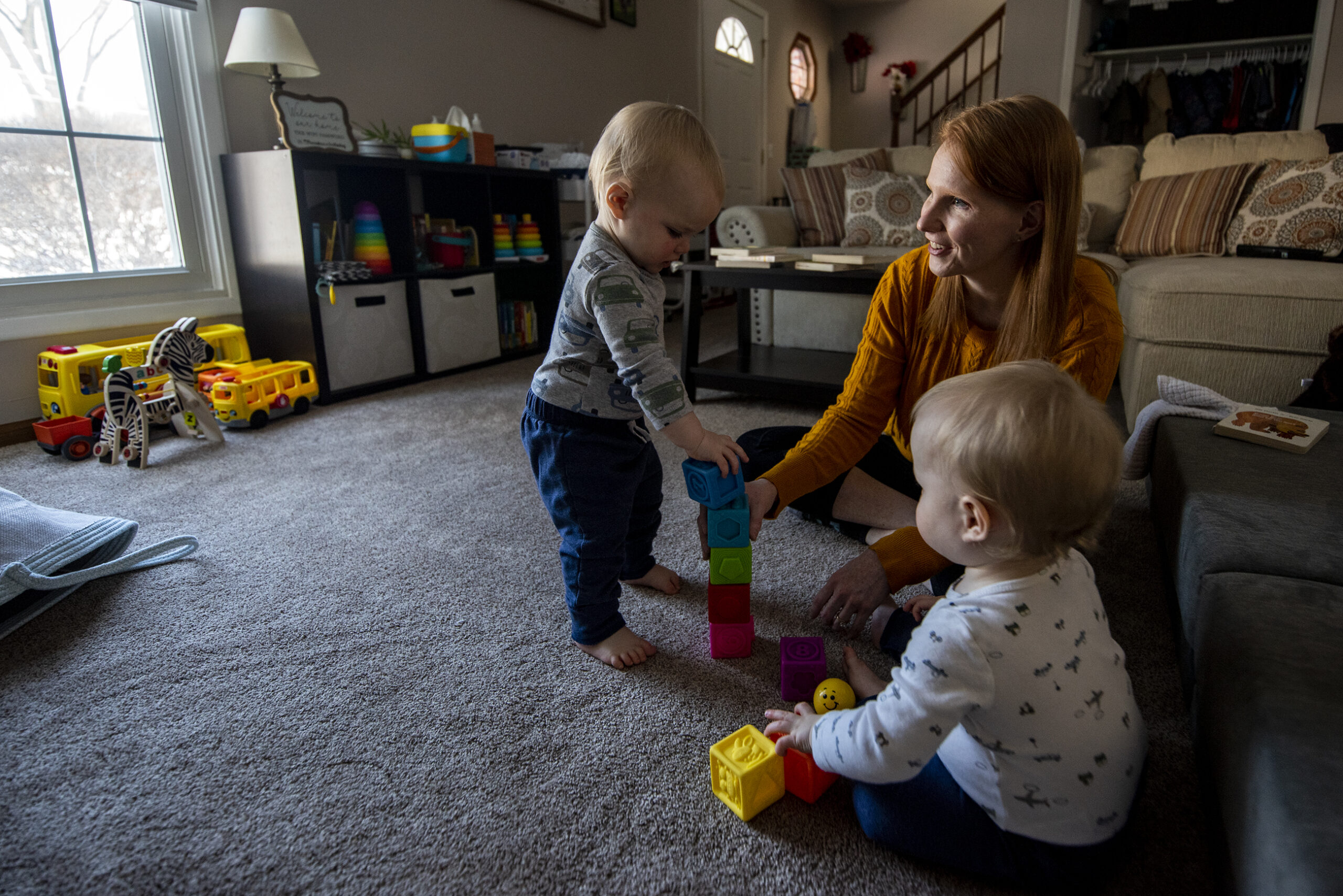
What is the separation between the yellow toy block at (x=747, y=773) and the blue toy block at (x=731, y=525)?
0.81 ft

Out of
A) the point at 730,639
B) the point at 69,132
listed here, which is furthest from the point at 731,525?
the point at 69,132

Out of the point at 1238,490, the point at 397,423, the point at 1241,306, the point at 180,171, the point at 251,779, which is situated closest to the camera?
the point at 251,779

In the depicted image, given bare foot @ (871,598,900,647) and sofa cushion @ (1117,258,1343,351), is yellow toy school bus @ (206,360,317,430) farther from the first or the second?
sofa cushion @ (1117,258,1343,351)

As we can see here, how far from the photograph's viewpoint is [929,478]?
0.68 meters

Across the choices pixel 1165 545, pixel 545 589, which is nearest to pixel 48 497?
pixel 545 589

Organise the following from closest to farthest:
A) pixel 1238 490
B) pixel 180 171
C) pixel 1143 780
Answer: pixel 1143 780 < pixel 1238 490 < pixel 180 171

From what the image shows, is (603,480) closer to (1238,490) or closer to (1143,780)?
(1143,780)

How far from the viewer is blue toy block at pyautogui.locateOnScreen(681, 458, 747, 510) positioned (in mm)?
957

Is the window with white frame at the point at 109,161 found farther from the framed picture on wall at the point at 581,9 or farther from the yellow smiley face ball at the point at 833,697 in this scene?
the yellow smiley face ball at the point at 833,697

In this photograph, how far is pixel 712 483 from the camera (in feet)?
3.14

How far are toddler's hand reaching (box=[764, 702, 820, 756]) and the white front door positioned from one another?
183 inches

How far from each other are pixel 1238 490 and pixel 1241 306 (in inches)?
45.4

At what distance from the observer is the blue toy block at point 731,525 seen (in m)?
0.98

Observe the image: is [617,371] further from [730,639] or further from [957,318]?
[957,318]
